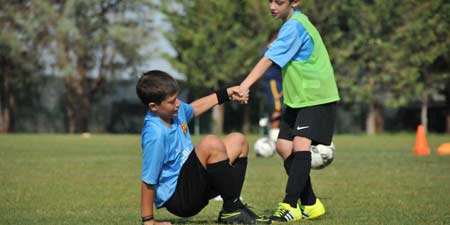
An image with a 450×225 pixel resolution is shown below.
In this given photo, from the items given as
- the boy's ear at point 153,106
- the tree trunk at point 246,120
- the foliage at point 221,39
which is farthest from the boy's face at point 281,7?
the tree trunk at point 246,120

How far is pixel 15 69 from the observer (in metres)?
36.6

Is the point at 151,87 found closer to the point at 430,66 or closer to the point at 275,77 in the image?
the point at 275,77

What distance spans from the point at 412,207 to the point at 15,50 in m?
30.5

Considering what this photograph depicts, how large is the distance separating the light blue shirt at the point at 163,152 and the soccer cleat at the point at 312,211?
1.24m

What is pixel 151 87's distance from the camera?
18.4 ft

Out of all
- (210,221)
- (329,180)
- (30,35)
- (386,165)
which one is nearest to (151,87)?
(210,221)

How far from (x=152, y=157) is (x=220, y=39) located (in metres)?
28.3

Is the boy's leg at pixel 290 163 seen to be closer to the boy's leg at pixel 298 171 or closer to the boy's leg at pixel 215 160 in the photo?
the boy's leg at pixel 298 171

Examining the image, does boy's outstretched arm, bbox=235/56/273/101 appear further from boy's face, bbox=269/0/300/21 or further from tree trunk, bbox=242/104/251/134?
tree trunk, bbox=242/104/251/134

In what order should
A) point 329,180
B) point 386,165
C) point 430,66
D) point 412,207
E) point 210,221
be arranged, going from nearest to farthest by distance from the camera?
1. point 210,221
2. point 412,207
3. point 329,180
4. point 386,165
5. point 430,66

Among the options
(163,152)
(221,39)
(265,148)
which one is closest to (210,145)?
(163,152)

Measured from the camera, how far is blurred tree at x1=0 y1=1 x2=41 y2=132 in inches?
1416

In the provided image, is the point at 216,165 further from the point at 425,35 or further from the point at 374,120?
the point at 374,120

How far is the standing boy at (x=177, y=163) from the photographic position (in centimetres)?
556
